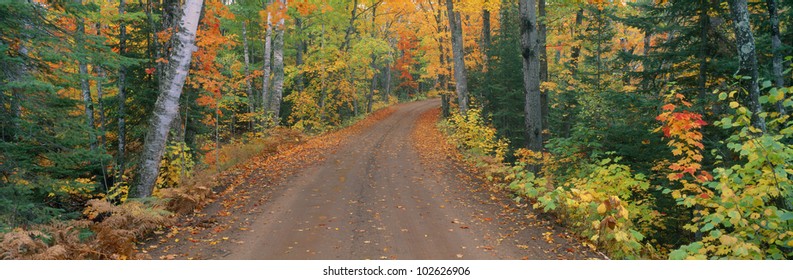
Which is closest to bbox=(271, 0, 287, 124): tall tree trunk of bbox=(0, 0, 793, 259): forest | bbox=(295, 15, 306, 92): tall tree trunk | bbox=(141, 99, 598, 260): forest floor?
bbox=(0, 0, 793, 259): forest

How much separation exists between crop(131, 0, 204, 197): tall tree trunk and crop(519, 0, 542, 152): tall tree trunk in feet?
27.5

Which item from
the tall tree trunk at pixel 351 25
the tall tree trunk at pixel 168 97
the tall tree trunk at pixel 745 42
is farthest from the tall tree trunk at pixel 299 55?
the tall tree trunk at pixel 745 42

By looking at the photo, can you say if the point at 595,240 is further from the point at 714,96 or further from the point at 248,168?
the point at 248,168

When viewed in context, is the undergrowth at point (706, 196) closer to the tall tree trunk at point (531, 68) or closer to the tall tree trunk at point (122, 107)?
the tall tree trunk at point (531, 68)

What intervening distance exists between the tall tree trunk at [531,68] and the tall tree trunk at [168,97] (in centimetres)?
839

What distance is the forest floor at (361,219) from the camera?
620 cm

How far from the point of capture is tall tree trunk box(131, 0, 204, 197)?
816cm

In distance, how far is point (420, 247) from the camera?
6359mm

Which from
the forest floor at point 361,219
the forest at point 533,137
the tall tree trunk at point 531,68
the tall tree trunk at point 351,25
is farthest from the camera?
the tall tree trunk at point 351,25

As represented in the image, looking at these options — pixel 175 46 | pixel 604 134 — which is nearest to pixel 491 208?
pixel 604 134

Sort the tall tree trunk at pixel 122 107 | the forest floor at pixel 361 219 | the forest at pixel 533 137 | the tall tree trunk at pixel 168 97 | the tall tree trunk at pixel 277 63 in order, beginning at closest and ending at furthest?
the forest at pixel 533 137
the forest floor at pixel 361 219
the tall tree trunk at pixel 168 97
the tall tree trunk at pixel 122 107
the tall tree trunk at pixel 277 63

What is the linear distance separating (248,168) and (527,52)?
899 centimetres

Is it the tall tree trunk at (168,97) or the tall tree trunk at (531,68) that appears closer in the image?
the tall tree trunk at (168,97)
